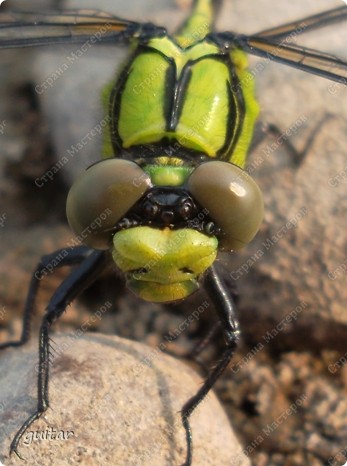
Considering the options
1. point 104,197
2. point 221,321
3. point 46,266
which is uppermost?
point 104,197

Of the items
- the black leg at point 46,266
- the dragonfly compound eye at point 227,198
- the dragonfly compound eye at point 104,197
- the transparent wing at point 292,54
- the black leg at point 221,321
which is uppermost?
the transparent wing at point 292,54

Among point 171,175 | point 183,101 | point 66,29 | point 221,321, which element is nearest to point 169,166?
point 171,175

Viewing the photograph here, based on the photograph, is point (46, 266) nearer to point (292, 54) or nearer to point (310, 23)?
point (292, 54)

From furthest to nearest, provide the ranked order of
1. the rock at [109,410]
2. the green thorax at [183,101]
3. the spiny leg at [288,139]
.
→ 1. the spiny leg at [288,139]
2. the green thorax at [183,101]
3. the rock at [109,410]

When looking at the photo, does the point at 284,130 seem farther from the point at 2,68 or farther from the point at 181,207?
the point at 2,68

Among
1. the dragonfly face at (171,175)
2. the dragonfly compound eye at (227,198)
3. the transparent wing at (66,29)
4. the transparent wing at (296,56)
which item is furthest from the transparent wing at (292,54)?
the dragonfly compound eye at (227,198)

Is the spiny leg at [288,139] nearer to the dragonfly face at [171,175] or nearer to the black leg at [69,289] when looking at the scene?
the dragonfly face at [171,175]
